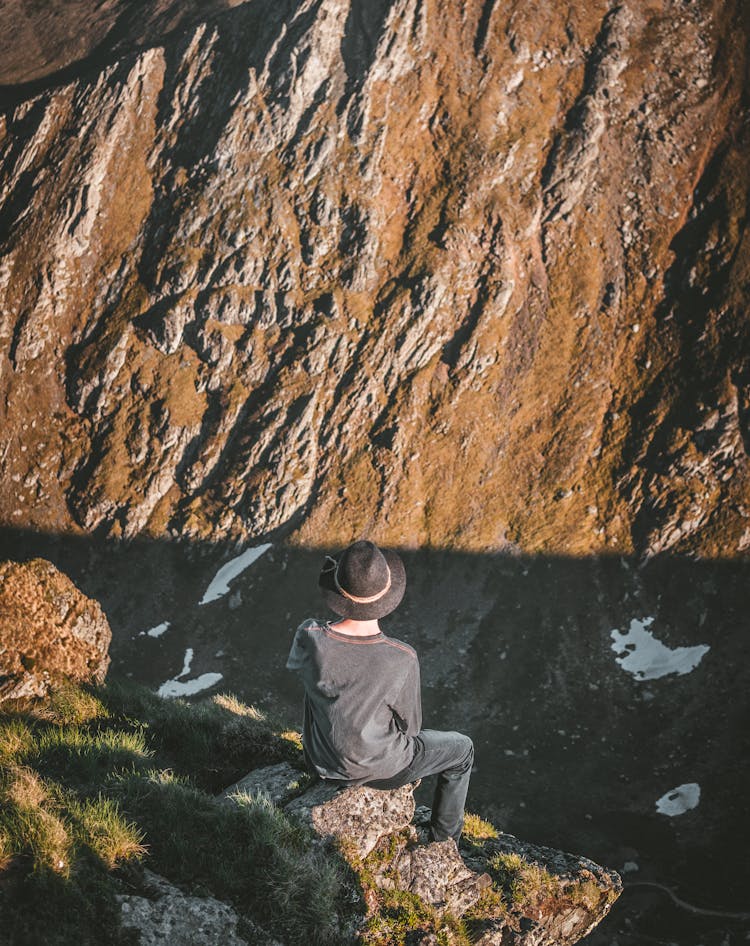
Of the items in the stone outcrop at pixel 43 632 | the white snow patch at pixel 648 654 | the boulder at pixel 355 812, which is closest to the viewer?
the boulder at pixel 355 812

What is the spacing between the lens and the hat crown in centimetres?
575

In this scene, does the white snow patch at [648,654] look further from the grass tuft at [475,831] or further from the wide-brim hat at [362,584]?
the wide-brim hat at [362,584]

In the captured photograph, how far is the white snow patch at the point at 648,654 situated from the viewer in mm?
43875

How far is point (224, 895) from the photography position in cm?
551

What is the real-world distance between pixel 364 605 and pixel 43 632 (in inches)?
303

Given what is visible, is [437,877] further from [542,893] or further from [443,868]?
[542,893]

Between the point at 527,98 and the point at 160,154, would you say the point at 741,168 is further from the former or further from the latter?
the point at 160,154

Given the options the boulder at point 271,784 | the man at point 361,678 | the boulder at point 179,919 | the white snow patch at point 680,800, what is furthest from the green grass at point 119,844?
the white snow patch at point 680,800

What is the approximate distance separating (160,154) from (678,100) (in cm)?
5731

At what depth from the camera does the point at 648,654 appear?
4525 cm

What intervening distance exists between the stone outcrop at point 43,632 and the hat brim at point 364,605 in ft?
19.1

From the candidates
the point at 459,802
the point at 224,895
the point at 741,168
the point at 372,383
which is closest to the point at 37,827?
the point at 224,895

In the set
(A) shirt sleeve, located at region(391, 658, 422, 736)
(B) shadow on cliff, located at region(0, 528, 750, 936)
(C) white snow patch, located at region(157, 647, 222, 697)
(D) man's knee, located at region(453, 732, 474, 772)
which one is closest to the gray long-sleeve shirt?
(A) shirt sleeve, located at region(391, 658, 422, 736)

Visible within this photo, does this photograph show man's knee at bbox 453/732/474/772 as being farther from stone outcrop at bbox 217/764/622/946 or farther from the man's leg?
stone outcrop at bbox 217/764/622/946
